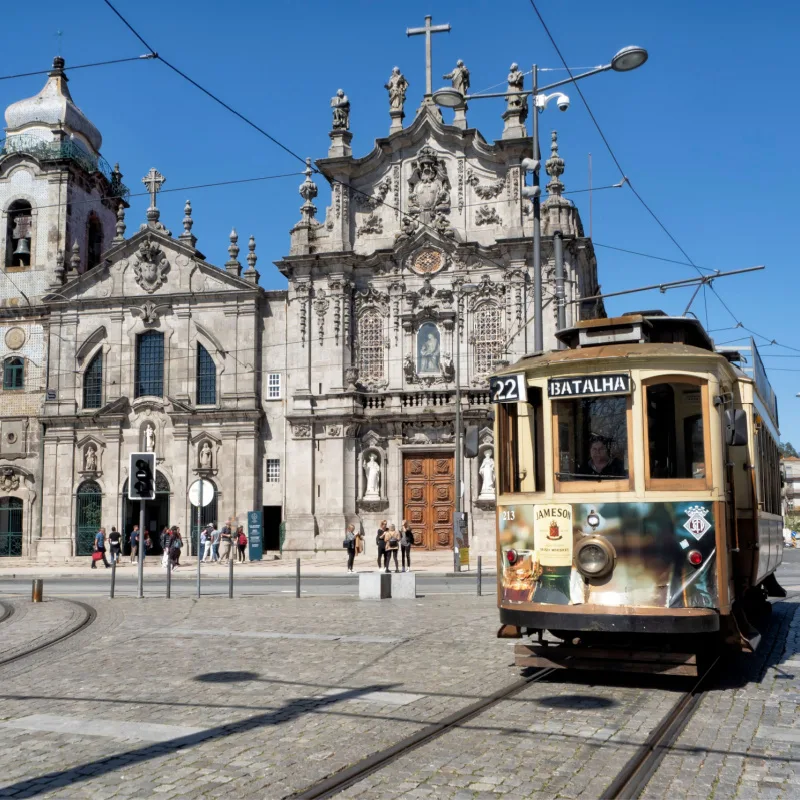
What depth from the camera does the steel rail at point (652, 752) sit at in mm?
6049

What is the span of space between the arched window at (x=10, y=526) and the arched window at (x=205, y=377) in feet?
30.3

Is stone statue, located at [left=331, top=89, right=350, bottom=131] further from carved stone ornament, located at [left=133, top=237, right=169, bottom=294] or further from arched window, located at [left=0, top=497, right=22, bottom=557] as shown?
arched window, located at [left=0, top=497, right=22, bottom=557]

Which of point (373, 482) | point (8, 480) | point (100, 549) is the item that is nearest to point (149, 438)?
point (100, 549)

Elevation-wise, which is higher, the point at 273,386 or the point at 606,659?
the point at 273,386

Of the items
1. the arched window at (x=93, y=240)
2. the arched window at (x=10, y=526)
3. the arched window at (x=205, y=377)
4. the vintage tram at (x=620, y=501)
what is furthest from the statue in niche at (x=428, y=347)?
the vintage tram at (x=620, y=501)

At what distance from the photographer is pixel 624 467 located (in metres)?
9.28

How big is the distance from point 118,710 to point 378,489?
28.8 meters

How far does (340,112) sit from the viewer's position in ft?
130

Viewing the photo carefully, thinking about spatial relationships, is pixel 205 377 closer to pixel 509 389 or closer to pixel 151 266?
pixel 151 266

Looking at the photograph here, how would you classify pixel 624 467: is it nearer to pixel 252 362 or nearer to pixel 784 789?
pixel 784 789

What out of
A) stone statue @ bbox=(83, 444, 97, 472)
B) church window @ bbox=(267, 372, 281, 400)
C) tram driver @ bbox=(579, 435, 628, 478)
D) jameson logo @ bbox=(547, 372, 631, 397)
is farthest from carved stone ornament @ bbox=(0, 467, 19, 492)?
tram driver @ bbox=(579, 435, 628, 478)

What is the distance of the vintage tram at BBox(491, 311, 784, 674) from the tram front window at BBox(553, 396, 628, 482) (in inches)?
0.4

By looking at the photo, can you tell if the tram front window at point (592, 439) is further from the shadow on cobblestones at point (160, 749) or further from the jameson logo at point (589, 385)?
the shadow on cobblestones at point (160, 749)

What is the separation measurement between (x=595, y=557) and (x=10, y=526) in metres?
37.1
